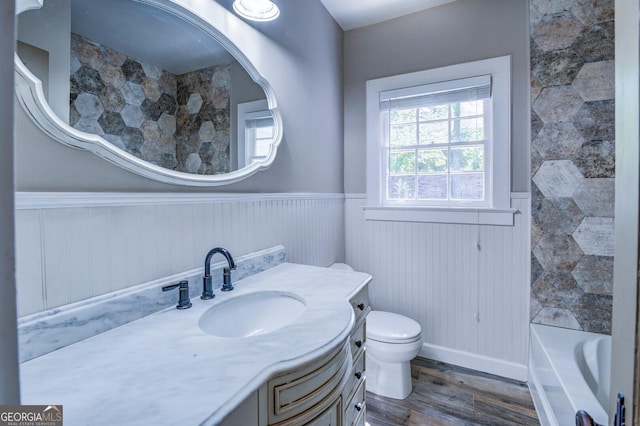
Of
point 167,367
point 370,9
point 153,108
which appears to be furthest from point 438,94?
point 167,367

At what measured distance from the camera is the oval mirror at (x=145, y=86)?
82cm

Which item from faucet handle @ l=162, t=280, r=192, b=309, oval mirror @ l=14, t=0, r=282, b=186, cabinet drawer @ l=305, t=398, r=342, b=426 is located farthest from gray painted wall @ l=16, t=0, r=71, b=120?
cabinet drawer @ l=305, t=398, r=342, b=426

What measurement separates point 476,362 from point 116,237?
8.00ft

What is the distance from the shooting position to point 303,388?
0.76 metres

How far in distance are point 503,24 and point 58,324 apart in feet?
9.49

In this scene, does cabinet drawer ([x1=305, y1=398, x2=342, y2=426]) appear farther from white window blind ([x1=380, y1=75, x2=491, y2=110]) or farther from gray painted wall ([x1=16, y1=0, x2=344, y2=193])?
white window blind ([x1=380, y1=75, x2=491, y2=110])

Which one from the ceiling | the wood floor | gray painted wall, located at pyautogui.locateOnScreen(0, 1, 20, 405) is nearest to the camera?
gray painted wall, located at pyautogui.locateOnScreen(0, 1, 20, 405)

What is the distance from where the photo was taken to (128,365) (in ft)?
2.28

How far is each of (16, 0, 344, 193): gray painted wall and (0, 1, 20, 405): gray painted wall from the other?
67 cm

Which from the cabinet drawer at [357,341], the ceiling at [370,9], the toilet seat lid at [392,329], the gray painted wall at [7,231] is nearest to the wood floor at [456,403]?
the toilet seat lid at [392,329]

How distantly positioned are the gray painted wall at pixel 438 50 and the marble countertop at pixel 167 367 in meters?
1.85

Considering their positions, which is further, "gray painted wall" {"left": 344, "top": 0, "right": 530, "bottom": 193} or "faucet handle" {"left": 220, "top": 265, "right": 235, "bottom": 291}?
"gray painted wall" {"left": 344, "top": 0, "right": 530, "bottom": 193}

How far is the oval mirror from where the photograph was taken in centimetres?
82

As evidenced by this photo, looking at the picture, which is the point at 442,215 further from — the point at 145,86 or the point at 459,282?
the point at 145,86
